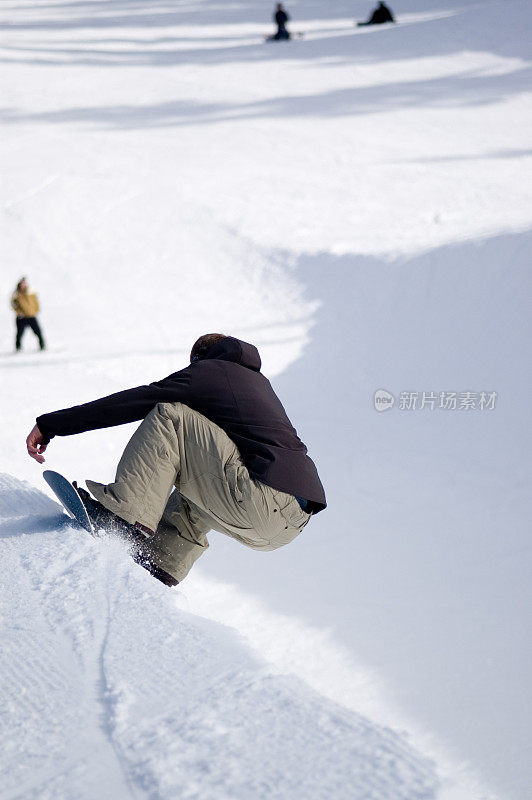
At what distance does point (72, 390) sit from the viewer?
8.59m

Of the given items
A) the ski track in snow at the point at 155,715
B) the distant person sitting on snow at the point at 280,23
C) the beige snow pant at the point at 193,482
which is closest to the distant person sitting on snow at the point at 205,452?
the beige snow pant at the point at 193,482

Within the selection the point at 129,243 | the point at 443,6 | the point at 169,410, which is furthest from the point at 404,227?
the point at 443,6

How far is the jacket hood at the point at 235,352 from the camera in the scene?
3.12 meters

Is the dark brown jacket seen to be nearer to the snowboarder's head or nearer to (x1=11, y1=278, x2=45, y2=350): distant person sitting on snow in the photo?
the snowboarder's head

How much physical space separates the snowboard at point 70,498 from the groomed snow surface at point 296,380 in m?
0.07

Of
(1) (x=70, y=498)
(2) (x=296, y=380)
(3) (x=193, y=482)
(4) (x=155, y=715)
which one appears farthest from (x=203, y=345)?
(2) (x=296, y=380)

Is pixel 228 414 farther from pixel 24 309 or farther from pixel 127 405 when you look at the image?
pixel 24 309

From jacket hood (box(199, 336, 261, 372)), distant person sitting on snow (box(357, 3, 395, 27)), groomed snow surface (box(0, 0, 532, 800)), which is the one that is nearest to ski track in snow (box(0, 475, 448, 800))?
groomed snow surface (box(0, 0, 532, 800))

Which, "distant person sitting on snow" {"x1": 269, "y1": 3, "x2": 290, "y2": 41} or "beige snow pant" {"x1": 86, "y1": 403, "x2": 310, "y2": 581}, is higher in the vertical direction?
"distant person sitting on snow" {"x1": 269, "y1": 3, "x2": 290, "y2": 41}

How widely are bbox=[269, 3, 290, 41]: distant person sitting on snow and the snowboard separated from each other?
19.9 meters

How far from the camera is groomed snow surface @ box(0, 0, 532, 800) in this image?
207cm

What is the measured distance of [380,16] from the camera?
21422mm

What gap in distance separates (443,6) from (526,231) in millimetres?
16822

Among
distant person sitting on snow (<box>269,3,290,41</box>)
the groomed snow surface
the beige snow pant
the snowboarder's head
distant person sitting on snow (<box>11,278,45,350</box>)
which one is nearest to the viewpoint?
the groomed snow surface
